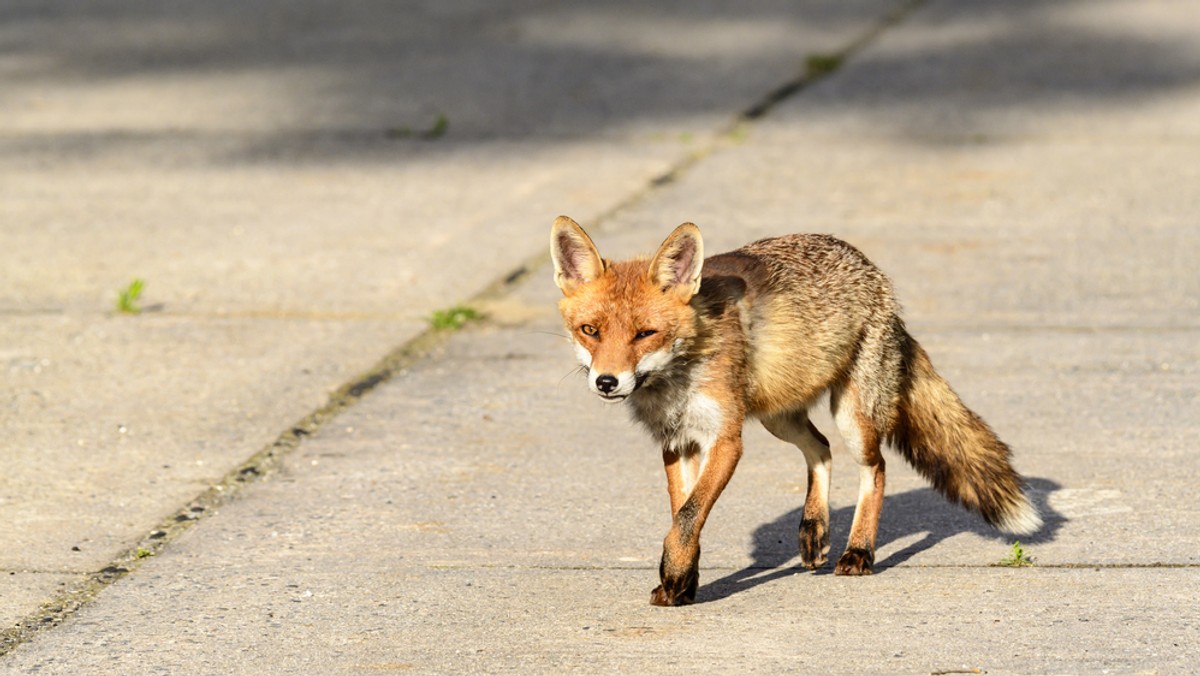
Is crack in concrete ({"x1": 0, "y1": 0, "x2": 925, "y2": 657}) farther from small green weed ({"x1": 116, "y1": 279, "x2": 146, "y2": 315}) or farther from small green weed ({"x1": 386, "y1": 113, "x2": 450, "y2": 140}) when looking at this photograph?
small green weed ({"x1": 386, "y1": 113, "x2": 450, "y2": 140})

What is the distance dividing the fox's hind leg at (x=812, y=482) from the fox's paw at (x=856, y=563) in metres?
0.08

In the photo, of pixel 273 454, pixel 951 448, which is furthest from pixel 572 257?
pixel 273 454

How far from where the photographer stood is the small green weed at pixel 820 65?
1349 centimetres

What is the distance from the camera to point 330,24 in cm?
1555

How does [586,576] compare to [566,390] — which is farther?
[566,390]

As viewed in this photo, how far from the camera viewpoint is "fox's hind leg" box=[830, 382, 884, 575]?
5098 millimetres

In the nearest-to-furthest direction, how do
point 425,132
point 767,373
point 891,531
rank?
point 767,373
point 891,531
point 425,132

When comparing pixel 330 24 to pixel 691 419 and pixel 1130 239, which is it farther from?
pixel 691 419

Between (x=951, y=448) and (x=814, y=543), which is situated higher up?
(x=951, y=448)

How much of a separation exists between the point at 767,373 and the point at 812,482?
0.52 metres

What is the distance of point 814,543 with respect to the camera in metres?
5.13

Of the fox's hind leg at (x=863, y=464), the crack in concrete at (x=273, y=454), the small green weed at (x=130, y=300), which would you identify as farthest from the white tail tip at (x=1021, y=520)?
the small green weed at (x=130, y=300)

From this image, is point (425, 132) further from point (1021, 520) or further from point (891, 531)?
point (1021, 520)

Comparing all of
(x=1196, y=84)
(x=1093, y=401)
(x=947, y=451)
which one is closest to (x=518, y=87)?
(x=1196, y=84)
